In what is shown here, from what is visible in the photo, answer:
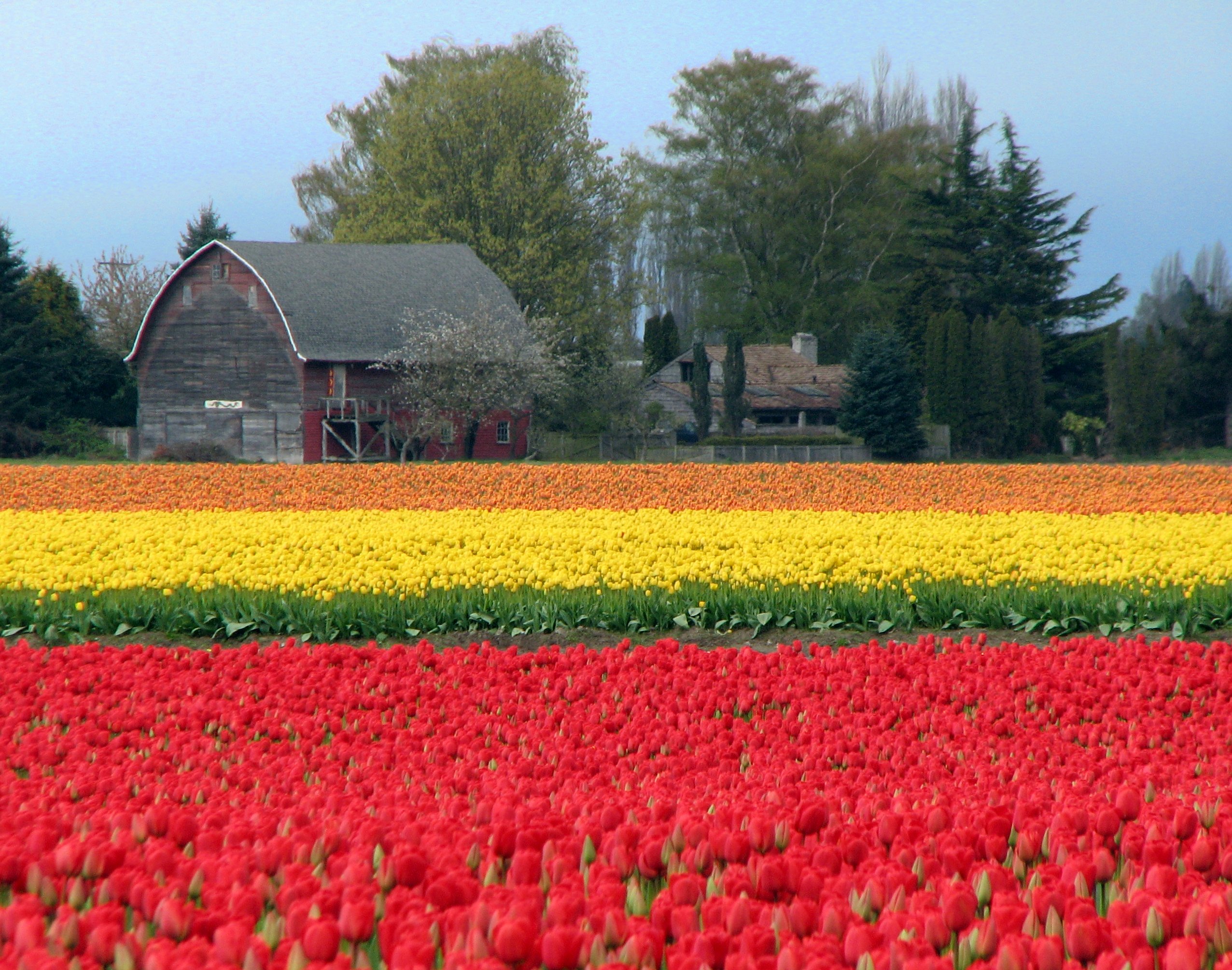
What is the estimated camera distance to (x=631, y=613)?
30.8 ft

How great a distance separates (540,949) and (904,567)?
8130 millimetres

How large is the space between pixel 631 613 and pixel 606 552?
1.99 meters

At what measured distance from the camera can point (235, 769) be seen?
432 centimetres

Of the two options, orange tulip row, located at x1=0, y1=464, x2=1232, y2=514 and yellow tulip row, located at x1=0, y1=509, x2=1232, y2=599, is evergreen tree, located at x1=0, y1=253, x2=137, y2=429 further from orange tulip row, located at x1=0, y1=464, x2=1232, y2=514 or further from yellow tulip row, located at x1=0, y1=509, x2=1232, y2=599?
yellow tulip row, located at x1=0, y1=509, x2=1232, y2=599

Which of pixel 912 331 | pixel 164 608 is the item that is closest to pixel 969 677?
pixel 164 608

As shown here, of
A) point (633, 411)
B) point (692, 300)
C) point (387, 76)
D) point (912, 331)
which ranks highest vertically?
point (387, 76)

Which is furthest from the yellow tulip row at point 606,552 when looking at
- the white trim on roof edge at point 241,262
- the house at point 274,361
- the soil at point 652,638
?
the white trim on roof edge at point 241,262

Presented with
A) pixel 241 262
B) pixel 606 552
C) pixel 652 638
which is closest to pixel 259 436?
pixel 241 262

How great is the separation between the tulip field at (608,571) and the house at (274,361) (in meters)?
23.0

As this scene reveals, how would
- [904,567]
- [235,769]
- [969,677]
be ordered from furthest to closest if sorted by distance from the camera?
[904,567] < [969,677] < [235,769]

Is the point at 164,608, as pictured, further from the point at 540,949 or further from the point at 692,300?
the point at 692,300

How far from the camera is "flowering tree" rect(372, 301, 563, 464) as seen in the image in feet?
125

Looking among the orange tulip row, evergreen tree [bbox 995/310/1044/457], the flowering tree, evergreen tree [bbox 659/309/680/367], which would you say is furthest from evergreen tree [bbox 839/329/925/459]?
evergreen tree [bbox 659/309/680/367]

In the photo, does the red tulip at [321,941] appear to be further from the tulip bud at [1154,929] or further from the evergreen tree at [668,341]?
the evergreen tree at [668,341]
